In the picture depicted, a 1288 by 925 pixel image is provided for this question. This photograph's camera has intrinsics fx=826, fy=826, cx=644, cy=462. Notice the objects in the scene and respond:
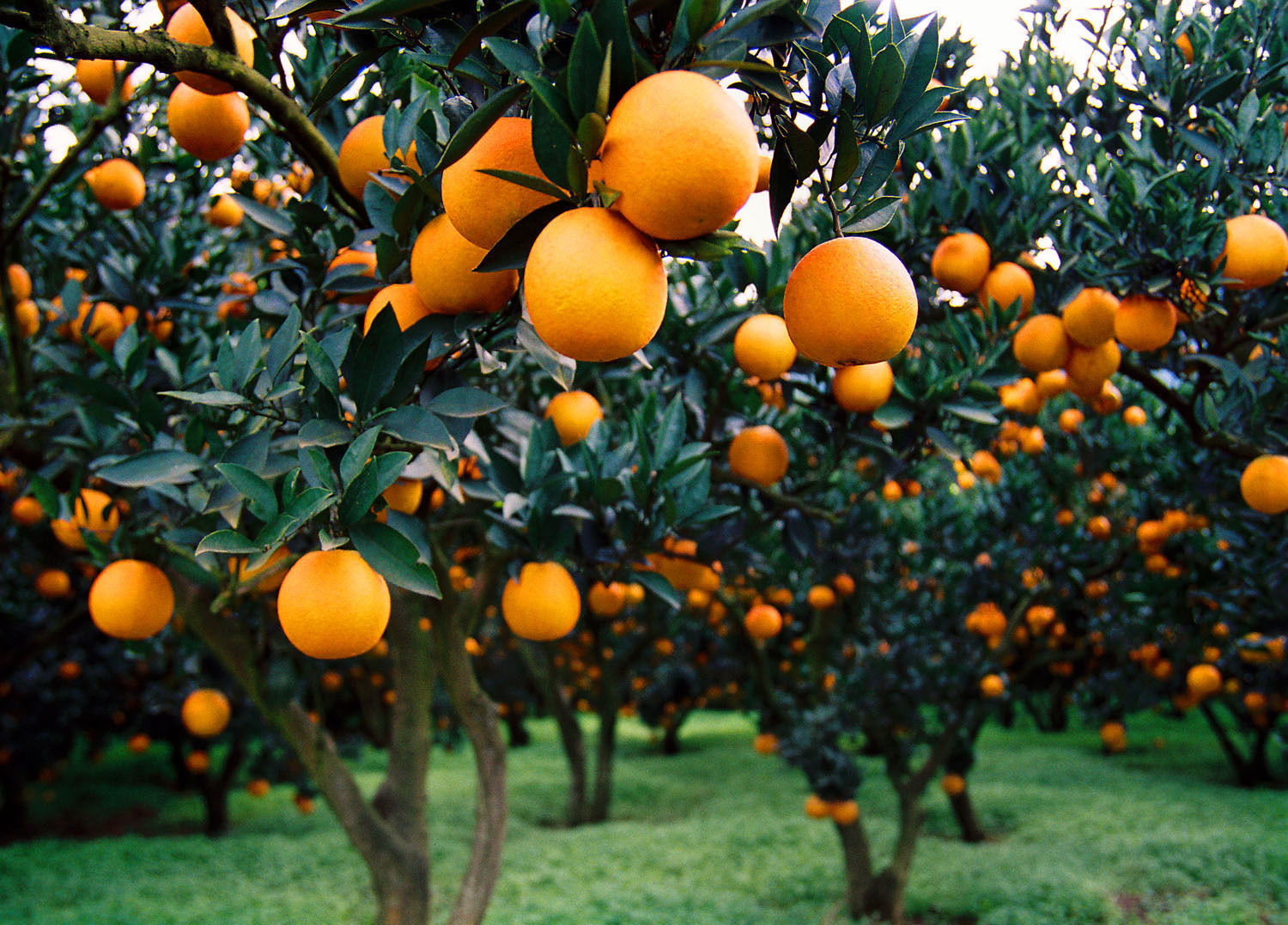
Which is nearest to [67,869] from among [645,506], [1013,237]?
[645,506]

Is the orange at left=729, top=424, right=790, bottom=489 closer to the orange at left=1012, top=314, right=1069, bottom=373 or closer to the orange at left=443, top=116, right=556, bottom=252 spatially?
the orange at left=1012, top=314, right=1069, bottom=373

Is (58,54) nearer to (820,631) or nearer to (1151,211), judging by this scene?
(1151,211)

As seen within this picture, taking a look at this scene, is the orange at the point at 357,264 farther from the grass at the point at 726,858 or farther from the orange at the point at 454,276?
the grass at the point at 726,858

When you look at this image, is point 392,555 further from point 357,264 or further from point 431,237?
point 357,264

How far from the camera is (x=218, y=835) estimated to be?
7.88 meters

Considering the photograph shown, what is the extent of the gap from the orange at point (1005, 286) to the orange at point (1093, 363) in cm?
21

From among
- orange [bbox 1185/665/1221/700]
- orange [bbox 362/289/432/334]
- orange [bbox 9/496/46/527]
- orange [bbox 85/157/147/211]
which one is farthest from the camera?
orange [bbox 1185/665/1221/700]

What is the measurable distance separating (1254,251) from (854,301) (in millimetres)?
1523

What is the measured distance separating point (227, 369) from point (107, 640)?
7127 mm

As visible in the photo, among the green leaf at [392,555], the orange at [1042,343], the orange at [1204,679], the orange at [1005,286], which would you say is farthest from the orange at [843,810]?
the green leaf at [392,555]

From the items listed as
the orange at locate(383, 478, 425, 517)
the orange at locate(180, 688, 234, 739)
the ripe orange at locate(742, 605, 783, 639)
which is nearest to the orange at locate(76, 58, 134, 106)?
the orange at locate(383, 478, 425, 517)

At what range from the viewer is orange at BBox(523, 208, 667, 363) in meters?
0.67

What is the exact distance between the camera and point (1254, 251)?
70.0 inches

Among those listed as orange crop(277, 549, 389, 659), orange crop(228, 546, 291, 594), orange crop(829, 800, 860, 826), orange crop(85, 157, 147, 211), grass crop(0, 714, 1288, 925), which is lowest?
grass crop(0, 714, 1288, 925)
